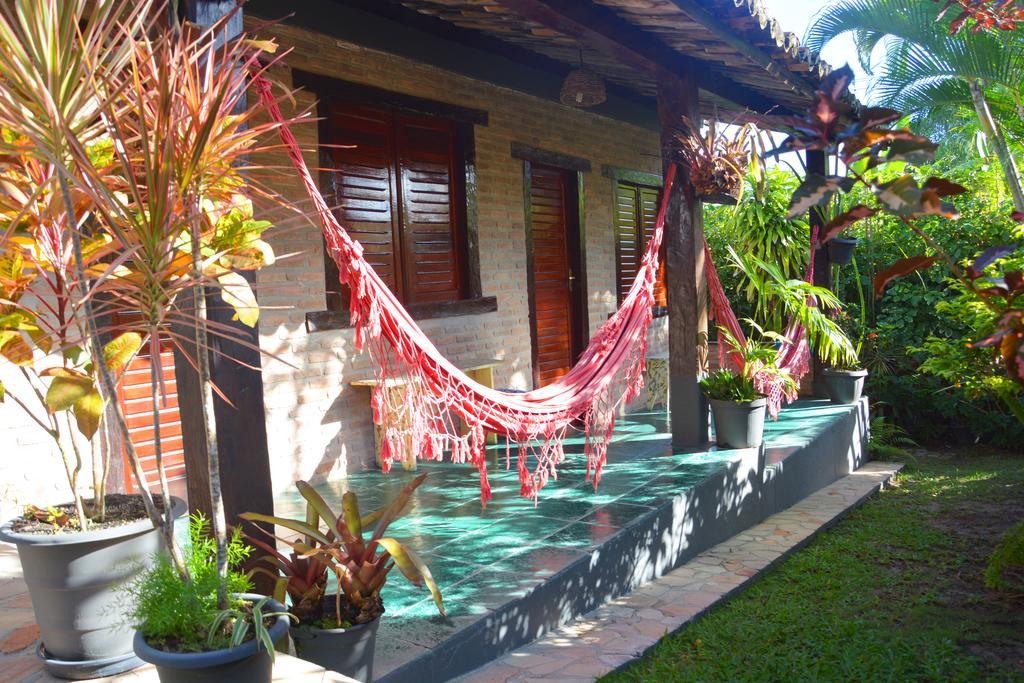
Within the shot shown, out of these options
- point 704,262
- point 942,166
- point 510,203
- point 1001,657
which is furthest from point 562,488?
point 942,166

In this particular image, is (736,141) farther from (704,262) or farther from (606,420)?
(606,420)

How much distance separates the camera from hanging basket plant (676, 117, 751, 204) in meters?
4.35

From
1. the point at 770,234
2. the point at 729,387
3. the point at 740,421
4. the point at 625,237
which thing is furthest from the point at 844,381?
the point at 625,237

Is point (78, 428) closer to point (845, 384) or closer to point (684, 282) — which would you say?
point (684, 282)

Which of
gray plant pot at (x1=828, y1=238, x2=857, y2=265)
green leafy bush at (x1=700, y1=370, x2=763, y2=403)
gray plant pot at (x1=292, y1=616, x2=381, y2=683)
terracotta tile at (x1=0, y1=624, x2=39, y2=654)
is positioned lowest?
terracotta tile at (x1=0, y1=624, x2=39, y2=654)

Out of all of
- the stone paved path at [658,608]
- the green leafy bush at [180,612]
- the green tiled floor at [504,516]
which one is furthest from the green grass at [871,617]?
the green leafy bush at [180,612]

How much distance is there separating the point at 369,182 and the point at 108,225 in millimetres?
3113

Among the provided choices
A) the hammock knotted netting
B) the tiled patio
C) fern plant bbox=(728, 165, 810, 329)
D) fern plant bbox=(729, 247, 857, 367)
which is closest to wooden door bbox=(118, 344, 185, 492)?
the tiled patio

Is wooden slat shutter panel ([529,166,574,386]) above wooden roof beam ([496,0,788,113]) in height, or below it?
Result: below

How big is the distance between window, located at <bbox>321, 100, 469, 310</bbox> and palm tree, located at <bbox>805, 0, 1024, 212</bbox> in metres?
4.47

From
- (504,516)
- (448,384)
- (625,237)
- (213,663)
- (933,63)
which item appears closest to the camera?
(213,663)

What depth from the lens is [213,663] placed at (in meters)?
1.69

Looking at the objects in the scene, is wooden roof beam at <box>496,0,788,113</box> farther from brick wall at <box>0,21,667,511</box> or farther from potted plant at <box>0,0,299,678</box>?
potted plant at <box>0,0,299,678</box>

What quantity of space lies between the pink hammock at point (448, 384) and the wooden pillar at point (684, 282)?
2.09ft
